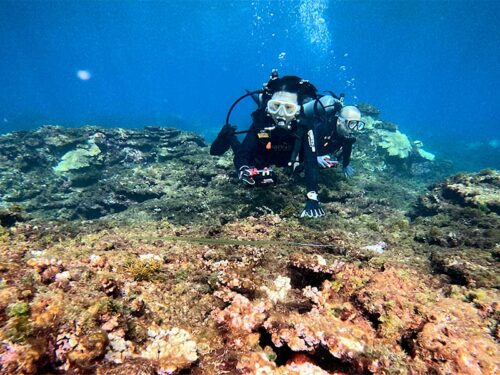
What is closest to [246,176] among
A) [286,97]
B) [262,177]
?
[262,177]

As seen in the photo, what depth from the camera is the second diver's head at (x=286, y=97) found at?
608 cm

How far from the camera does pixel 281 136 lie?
6.45 m

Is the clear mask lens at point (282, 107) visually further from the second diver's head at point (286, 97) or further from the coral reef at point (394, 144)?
the coral reef at point (394, 144)

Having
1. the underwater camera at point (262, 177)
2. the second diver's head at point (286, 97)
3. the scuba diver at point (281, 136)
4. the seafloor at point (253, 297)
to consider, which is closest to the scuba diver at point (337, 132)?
the scuba diver at point (281, 136)

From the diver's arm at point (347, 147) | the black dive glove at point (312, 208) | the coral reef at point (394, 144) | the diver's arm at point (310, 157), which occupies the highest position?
the coral reef at point (394, 144)

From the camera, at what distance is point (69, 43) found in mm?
99562

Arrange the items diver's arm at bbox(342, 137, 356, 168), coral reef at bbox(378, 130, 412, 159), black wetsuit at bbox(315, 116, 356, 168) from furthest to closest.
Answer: coral reef at bbox(378, 130, 412, 159) < diver's arm at bbox(342, 137, 356, 168) < black wetsuit at bbox(315, 116, 356, 168)

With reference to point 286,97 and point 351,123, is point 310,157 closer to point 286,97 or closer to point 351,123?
point 286,97

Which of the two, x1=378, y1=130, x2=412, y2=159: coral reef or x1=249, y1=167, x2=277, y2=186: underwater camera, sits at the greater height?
x1=378, y1=130, x2=412, y2=159: coral reef

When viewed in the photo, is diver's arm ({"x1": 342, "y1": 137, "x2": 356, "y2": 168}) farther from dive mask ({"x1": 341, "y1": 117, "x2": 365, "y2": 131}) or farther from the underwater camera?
the underwater camera

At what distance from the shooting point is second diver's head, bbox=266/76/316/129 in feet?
19.9

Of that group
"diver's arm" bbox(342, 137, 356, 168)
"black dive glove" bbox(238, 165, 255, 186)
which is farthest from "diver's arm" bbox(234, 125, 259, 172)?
"diver's arm" bbox(342, 137, 356, 168)

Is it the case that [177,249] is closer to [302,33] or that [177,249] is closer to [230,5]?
[230,5]

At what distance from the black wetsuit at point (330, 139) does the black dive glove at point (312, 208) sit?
3.07 metres
